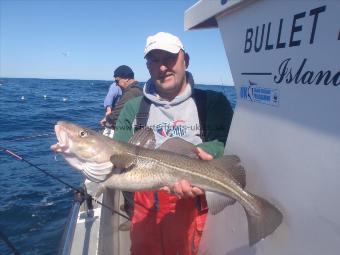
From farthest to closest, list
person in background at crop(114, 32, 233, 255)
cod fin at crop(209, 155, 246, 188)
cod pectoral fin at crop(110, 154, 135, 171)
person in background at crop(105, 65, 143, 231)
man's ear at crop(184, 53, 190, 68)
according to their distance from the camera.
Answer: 1. person in background at crop(105, 65, 143, 231)
2. man's ear at crop(184, 53, 190, 68)
3. person in background at crop(114, 32, 233, 255)
4. cod pectoral fin at crop(110, 154, 135, 171)
5. cod fin at crop(209, 155, 246, 188)

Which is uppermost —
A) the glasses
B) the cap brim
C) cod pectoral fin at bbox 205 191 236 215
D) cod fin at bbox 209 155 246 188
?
the cap brim

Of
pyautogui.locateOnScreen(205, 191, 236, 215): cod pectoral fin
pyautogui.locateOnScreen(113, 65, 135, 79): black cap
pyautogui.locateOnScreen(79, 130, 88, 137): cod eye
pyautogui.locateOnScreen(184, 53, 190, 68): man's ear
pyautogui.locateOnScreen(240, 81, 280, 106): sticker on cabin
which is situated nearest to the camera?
pyautogui.locateOnScreen(240, 81, 280, 106): sticker on cabin

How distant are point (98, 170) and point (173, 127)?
3.06 ft

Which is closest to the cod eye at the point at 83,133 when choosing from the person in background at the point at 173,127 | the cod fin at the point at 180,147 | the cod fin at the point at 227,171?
the person in background at the point at 173,127

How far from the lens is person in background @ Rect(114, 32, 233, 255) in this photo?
3320 mm

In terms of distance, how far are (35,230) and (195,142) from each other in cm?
574

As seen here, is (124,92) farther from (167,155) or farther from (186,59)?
(167,155)

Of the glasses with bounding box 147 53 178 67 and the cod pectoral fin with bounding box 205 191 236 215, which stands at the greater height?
the glasses with bounding box 147 53 178 67

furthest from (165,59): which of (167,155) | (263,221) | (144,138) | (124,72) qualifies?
(124,72)

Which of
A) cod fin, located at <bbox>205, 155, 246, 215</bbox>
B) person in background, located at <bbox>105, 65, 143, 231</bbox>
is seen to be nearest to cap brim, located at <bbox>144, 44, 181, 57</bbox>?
cod fin, located at <bbox>205, 155, 246, 215</bbox>

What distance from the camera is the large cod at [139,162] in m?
2.84

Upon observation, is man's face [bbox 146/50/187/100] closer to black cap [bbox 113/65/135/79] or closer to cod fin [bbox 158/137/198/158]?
cod fin [bbox 158/137/198/158]

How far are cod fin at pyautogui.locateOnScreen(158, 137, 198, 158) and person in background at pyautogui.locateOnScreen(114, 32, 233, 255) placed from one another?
202mm

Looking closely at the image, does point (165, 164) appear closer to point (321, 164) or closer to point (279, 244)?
point (279, 244)
